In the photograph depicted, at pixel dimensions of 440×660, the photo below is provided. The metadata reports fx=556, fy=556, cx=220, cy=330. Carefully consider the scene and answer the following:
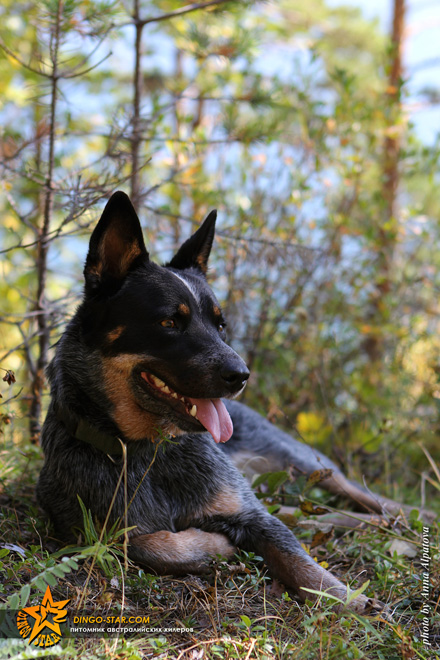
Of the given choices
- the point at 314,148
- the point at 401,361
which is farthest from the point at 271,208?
the point at 401,361

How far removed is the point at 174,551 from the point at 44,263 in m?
2.45

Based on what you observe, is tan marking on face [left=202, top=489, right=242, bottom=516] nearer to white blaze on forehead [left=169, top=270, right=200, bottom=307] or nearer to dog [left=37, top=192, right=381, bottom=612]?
dog [left=37, top=192, right=381, bottom=612]

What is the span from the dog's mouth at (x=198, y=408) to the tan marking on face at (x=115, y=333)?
0.23m

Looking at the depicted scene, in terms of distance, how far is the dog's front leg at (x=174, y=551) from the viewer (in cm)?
264

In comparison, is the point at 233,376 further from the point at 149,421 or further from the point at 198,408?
the point at 149,421

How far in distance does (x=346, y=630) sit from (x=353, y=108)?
4.77 meters

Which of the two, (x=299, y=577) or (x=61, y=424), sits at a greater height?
(x=61, y=424)

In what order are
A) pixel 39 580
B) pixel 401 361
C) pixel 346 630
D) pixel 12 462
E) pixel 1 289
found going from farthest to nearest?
pixel 1 289, pixel 401 361, pixel 12 462, pixel 346 630, pixel 39 580

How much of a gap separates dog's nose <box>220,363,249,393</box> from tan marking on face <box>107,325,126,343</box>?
1.86ft

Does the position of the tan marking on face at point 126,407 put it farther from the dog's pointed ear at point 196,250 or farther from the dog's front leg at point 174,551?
the dog's pointed ear at point 196,250

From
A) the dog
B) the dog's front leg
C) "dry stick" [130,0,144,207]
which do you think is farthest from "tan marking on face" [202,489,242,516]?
"dry stick" [130,0,144,207]

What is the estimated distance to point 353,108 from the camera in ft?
18.0

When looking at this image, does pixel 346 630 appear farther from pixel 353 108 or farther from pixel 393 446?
pixel 353 108

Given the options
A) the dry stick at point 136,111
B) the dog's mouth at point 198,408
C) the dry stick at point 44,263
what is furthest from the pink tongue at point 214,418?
the dry stick at point 136,111
